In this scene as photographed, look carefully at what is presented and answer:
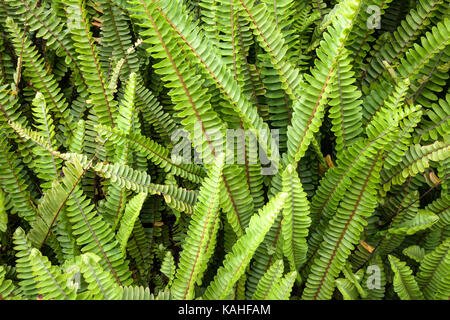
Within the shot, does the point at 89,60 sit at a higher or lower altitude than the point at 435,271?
higher

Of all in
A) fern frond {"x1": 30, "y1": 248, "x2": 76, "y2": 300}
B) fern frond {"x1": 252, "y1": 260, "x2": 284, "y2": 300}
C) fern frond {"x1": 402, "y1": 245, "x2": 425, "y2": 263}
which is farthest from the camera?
fern frond {"x1": 402, "y1": 245, "x2": 425, "y2": 263}

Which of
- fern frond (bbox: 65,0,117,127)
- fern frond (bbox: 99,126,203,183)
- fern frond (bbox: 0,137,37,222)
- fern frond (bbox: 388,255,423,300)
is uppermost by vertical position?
fern frond (bbox: 65,0,117,127)

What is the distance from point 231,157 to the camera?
119 centimetres

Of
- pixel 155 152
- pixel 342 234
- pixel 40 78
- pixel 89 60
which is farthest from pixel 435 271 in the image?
pixel 40 78

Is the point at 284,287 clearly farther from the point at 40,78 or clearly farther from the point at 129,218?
the point at 40,78

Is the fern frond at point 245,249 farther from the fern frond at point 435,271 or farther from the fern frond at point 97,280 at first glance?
the fern frond at point 435,271

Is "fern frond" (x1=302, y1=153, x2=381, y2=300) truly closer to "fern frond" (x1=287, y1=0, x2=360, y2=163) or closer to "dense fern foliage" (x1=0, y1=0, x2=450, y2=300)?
"dense fern foliage" (x1=0, y1=0, x2=450, y2=300)

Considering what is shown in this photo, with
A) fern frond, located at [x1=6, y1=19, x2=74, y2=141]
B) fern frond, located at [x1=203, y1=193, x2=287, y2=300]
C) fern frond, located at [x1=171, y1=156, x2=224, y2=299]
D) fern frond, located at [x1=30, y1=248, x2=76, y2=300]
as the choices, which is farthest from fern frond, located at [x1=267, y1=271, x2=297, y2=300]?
fern frond, located at [x1=6, y1=19, x2=74, y2=141]

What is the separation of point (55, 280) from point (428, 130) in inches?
46.6

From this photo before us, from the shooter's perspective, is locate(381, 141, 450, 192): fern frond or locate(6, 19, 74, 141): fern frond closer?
locate(381, 141, 450, 192): fern frond

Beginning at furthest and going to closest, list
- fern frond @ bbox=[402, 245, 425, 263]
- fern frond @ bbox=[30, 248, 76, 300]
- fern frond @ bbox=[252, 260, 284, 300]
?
fern frond @ bbox=[402, 245, 425, 263] → fern frond @ bbox=[252, 260, 284, 300] → fern frond @ bbox=[30, 248, 76, 300]

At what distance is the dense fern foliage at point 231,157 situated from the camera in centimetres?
110

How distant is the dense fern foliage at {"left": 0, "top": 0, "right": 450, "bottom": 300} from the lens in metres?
1.10
